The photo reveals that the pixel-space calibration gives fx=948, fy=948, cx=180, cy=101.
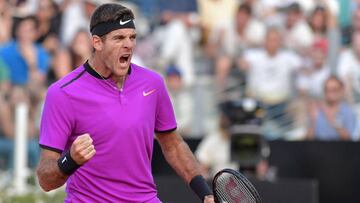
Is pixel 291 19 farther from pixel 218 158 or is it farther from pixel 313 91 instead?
pixel 218 158

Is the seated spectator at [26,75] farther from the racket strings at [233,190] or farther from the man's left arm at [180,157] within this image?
the racket strings at [233,190]

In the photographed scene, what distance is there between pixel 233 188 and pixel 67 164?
3.29 ft

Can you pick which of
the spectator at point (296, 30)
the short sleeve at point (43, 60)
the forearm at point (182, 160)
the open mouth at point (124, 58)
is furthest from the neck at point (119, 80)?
the spectator at point (296, 30)

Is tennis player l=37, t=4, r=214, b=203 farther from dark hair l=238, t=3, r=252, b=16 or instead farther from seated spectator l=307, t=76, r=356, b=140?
dark hair l=238, t=3, r=252, b=16

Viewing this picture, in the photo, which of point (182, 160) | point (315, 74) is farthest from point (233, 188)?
point (315, 74)

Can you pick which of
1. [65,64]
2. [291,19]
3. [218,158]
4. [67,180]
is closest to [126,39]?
[67,180]

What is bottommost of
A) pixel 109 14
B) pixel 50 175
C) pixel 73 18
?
pixel 73 18

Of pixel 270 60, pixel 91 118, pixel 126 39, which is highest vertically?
pixel 126 39

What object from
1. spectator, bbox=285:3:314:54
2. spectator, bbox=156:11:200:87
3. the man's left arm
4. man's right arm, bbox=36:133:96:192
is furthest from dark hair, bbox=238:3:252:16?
man's right arm, bbox=36:133:96:192

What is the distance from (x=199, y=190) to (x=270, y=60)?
7.48 metres

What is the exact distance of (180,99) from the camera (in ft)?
42.8

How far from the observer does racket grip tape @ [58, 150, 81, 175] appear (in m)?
5.11

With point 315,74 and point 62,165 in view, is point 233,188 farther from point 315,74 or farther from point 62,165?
point 315,74

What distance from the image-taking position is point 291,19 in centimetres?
1370
